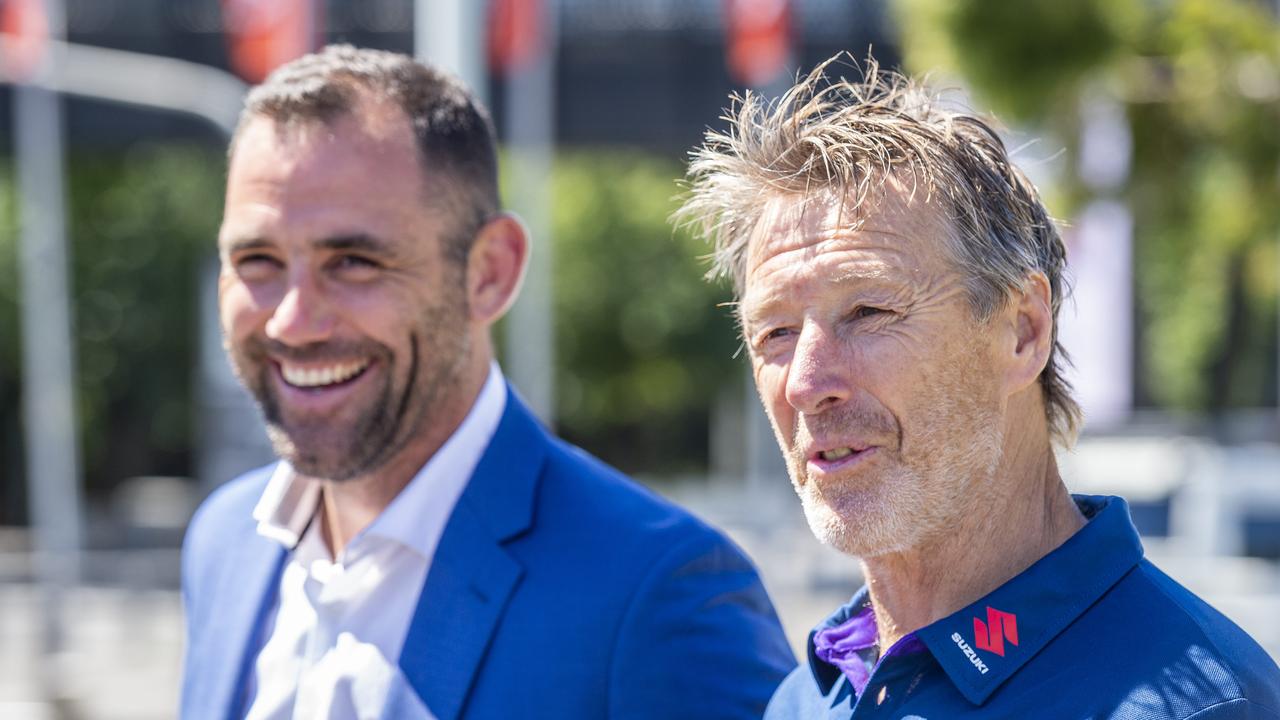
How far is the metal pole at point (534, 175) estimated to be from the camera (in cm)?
1758

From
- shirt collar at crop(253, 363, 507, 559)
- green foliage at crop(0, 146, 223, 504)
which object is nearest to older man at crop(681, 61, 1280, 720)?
shirt collar at crop(253, 363, 507, 559)

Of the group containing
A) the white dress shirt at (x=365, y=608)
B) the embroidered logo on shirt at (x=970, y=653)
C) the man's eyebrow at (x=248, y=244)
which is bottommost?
the white dress shirt at (x=365, y=608)

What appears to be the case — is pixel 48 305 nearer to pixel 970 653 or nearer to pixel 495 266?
pixel 495 266

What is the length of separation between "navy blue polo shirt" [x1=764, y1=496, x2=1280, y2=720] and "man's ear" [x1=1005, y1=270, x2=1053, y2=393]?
19 centimetres

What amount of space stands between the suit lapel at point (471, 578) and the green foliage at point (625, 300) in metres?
26.1

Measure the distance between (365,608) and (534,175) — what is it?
1642 cm

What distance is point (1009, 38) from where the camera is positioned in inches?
231

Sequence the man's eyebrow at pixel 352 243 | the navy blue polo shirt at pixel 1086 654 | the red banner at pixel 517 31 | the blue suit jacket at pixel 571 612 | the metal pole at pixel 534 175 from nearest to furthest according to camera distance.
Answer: the navy blue polo shirt at pixel 1086 654
the blue suit jacket at pixel 571 612
the man's eyebrow at pixel 352 243
the red banner at pixel 517 31
the metal pole at pixel 534 175

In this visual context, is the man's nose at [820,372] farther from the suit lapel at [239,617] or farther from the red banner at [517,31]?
the red banner at [517,31]

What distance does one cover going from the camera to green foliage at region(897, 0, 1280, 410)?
5.91 metres

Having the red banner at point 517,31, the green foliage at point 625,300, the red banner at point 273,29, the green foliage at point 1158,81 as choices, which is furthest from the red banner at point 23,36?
the green foliage at point 625,300

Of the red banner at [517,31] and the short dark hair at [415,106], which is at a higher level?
the red banner at [517,31]

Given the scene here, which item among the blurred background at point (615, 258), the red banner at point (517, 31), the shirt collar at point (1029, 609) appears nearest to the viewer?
the shirt collar at point (1029, 609)

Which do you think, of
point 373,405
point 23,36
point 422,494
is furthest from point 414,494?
point 23,36
